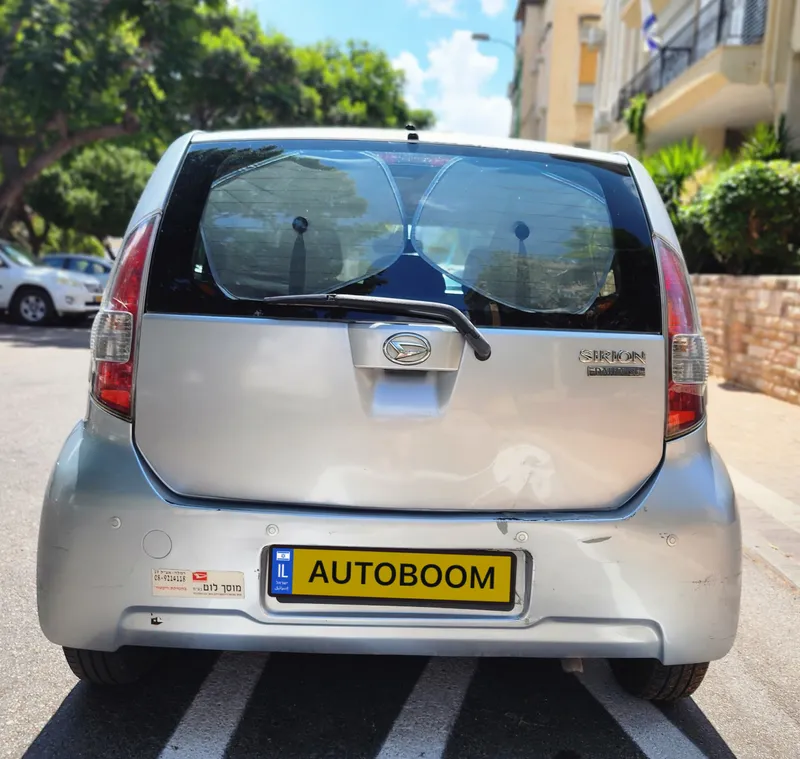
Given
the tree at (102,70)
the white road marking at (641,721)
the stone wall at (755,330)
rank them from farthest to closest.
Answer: the tree at (102,70)
the stone wall at (755,330)
the white road marking at (641,721)

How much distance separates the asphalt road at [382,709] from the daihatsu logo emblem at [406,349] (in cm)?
108

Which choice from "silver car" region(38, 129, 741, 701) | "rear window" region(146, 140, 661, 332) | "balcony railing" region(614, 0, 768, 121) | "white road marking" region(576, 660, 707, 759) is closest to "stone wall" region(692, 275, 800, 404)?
"balcony railing" region(614, 0, 768, 121)

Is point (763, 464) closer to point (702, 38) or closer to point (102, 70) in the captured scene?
point (702, 38)

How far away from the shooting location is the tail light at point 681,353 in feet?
8.16

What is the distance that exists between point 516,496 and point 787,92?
47.5 ft

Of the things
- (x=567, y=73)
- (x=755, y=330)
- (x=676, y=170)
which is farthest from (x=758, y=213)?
(x=567, y=73)

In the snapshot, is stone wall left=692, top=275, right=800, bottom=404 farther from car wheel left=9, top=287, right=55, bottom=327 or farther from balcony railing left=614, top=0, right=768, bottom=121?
car wheel left=9, top=287, right=55, bottom=327

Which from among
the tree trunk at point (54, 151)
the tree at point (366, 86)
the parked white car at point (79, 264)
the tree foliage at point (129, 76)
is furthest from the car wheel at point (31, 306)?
the tree at point (366, 86)

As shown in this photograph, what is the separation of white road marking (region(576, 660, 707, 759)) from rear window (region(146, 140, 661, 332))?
1.19 metres

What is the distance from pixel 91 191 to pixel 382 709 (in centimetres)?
4244

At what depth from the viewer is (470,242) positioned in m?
2.53

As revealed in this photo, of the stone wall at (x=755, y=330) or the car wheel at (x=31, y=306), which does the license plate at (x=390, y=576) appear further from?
the car wheel at (x=31, y=306)

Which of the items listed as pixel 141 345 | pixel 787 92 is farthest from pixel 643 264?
pixel 787 92

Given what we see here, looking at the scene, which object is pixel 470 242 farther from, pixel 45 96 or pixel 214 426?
pixel 45 96
